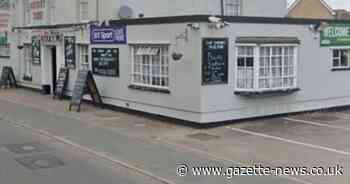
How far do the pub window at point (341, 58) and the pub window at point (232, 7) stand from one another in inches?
199

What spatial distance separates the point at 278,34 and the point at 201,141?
4853mm

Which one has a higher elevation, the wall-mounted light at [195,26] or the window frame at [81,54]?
the wall-mounted light at [195,26]

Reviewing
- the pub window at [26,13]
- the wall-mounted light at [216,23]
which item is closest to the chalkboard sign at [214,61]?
the wall-mounted light at [216,23]

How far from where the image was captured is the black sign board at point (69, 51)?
2034 centimetres

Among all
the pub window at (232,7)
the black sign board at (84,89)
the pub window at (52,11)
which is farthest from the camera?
the pub window at (52,11)

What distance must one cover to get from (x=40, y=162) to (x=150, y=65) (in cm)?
632

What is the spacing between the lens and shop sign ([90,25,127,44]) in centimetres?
1712

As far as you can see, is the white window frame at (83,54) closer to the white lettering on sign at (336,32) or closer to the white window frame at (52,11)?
the white window frame at (52,11)

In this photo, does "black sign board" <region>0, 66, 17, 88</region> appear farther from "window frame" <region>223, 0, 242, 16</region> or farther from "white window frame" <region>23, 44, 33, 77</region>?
"window frame" <region>223, 0, 242, 16</region>

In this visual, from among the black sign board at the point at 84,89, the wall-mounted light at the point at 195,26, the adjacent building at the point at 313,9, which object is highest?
the adjacent building at the point at 313,9

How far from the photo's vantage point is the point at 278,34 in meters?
15.6

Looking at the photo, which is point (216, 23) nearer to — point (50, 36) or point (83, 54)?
point (83, 54)

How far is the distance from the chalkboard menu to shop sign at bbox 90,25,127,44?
1.00 ft

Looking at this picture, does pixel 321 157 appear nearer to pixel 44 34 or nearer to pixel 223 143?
pixel 223 143
